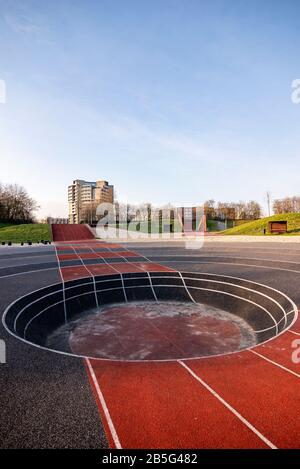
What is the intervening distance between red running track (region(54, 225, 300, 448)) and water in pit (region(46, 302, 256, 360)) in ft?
8.09

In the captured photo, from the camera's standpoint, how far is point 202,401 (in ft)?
17.4

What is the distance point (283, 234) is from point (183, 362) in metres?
33.7

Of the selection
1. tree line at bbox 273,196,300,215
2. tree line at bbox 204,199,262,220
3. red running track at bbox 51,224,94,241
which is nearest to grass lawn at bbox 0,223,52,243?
red running track at bbox 51,224,94,241

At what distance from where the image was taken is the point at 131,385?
5.87m

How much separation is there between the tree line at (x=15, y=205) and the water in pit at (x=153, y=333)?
60024 millimetres

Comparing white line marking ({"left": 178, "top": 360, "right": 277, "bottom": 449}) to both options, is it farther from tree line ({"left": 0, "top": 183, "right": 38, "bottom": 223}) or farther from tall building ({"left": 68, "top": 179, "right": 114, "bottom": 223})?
tall building ({"left": 68, "top": 179, "right": 114, "bottom": 223})

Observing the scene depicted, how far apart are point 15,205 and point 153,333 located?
221 feet

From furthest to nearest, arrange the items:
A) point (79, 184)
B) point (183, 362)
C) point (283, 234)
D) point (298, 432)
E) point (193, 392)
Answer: point (79, 184), point (283, 234), point (183, 362), point (193, 392), point (298, 432)

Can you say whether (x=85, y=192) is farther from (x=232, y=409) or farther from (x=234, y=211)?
(x=232, y=409)

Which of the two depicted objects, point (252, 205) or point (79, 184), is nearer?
point (252, 205)

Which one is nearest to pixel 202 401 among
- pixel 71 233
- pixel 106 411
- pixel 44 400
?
pixel 106 411

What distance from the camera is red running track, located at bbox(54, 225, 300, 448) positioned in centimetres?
433
